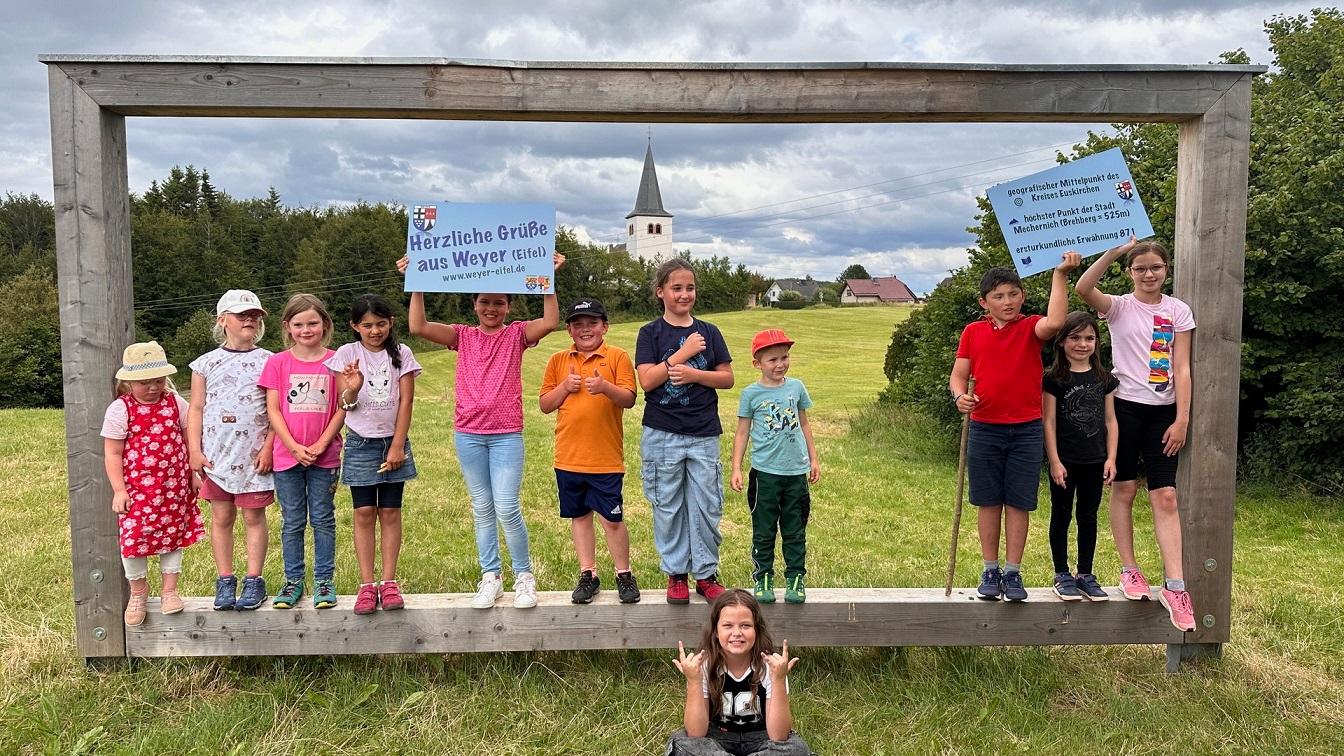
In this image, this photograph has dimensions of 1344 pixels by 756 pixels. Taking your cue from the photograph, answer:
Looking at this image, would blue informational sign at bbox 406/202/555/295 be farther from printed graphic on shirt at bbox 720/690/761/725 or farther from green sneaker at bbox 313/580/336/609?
printed graphic on shirt at bbox 720/690/761/725

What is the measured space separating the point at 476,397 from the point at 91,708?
7.42 ft

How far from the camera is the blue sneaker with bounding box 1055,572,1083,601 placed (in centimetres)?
443

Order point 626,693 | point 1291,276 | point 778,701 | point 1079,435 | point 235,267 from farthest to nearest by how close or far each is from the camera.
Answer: point 235,267
point 1291,276
point 1079,435
point 626,693
point 778,701

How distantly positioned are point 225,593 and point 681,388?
8.25 ft

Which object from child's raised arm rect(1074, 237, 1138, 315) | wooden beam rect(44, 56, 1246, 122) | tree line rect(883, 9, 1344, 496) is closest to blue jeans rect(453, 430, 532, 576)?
wooden beam rect(44, 56, 1246, 122)

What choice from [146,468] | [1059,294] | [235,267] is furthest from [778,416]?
[235,267]

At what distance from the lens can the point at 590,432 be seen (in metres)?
4.27

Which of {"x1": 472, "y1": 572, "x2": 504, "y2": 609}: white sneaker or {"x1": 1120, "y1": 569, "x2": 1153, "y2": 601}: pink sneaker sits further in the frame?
{"x1": 1120, "y1": 569, "x2": 1153, "y2": 601}: pink sneaker

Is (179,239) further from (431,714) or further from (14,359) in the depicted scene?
(431,714)

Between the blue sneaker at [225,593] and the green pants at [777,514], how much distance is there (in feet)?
8.63

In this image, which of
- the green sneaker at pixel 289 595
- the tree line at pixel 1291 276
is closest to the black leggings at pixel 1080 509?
the green sneaker at pixel 289 595

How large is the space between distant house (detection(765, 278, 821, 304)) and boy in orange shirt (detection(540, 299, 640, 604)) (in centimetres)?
8342

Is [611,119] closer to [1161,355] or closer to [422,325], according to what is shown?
[422,325]

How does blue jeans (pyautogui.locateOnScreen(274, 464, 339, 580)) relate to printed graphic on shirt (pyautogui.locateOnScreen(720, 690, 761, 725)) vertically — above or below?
above
